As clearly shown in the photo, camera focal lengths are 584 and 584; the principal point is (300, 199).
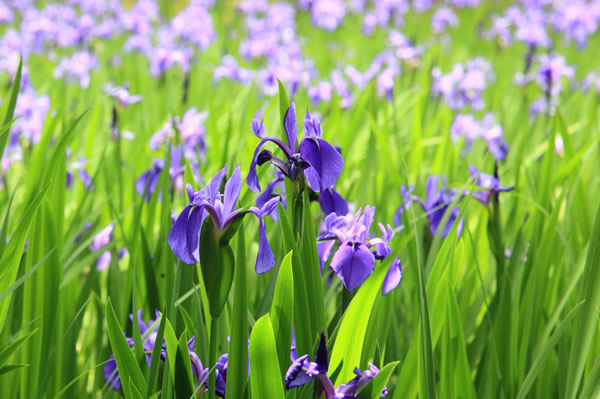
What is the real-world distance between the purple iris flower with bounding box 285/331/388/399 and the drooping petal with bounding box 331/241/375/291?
14 centimetres

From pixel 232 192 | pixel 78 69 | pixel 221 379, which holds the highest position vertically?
pixel 78 69

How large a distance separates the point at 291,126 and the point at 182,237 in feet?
0.78

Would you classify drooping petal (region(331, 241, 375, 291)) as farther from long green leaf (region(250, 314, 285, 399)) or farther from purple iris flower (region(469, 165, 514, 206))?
purple iris flower (region(469, 165, 514, 206))

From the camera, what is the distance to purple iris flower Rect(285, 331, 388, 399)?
70 cm

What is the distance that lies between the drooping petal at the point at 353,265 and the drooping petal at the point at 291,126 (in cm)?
18

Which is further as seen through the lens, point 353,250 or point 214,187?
point 353,250

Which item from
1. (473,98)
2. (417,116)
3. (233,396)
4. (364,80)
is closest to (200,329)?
(233,396)

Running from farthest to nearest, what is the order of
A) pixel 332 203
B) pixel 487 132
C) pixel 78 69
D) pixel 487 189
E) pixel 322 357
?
pixel 78 69 < pixel 487 132 < pixel 487 189 < pixel 332 203 < pixel 322 357

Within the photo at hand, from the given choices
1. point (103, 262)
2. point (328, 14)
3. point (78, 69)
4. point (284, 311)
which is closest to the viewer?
point (284, 311)

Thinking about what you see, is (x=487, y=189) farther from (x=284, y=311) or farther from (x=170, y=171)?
(x=170, y=171)

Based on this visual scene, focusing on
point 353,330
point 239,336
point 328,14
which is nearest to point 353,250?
point 353,330

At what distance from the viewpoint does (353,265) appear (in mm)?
873

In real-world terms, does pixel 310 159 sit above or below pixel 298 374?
above

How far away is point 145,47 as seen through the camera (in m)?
4.17
